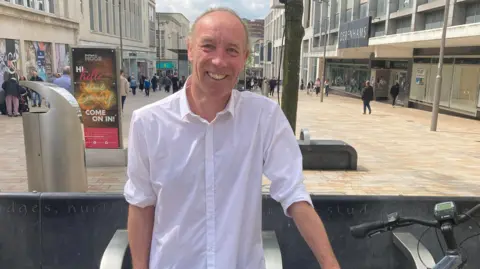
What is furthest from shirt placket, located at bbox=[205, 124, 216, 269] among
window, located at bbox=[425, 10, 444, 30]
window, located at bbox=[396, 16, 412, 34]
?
window, located at bbox=[396, 16, 412, 34]

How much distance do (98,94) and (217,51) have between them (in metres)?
6.49

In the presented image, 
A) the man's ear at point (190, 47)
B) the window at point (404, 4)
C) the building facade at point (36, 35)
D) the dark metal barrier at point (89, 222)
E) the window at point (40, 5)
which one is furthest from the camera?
the window at point (404, 4)

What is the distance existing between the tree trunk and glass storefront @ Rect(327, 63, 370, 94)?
27342 millimetres

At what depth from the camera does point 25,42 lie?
20.7m

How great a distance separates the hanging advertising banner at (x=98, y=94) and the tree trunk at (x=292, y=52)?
308cm

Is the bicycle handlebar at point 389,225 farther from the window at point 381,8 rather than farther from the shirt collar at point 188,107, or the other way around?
the window at point 381,8

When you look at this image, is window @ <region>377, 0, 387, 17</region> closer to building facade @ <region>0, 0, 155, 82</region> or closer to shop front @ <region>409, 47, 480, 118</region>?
shop front @ <region>409, 47, 480, 118</region>

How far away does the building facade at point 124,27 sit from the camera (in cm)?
3084

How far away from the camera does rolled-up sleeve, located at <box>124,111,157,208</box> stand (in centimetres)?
132

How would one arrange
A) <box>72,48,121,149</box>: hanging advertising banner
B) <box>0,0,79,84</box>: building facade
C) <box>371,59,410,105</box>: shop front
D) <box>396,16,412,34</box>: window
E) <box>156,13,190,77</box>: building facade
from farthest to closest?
<box>156,13,190,77</box>: building facade, <box>371,59,410,105</box>: shop front, <box>396,16,412,34</box>: window, <box>0,0,79,84</box>: building facade, <box>72,48,121,149</box>: hanging advertising banner

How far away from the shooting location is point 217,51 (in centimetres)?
128

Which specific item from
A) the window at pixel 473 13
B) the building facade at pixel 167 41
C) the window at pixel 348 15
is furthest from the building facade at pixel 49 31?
the window at pixel 348 15

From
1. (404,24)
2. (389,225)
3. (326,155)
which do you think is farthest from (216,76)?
(404,24)

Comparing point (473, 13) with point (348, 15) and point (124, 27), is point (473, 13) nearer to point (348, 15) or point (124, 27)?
point (348, 15)
